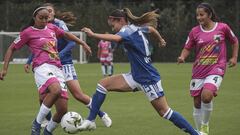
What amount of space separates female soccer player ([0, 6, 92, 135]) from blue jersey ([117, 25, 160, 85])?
45.4 inches

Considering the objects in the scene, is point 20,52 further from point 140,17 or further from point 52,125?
point 140,17

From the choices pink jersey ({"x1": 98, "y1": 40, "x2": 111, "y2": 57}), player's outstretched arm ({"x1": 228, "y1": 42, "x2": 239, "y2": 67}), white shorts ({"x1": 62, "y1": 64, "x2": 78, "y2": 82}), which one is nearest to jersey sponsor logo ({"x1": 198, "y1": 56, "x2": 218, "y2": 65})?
player's outstretched arm ({"x1": 228, "y1": 42, "x2": 239, "y2": 67})

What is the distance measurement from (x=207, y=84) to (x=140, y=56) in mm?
1388

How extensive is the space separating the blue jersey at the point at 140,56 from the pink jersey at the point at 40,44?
115 centimetres

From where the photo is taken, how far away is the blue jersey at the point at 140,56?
9.63m

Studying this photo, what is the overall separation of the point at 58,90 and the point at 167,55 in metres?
37.5

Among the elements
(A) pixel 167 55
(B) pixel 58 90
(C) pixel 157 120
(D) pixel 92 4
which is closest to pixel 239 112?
(C) pixel 157 120

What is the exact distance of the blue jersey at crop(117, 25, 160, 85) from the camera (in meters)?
9.63

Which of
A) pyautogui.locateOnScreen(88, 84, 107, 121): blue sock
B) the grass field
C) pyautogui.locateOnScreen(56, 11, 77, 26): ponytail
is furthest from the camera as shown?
pyautogui.locateOnScreen(56, 11, 77, 26): ponytail

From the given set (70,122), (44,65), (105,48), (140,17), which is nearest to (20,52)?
(105,48)

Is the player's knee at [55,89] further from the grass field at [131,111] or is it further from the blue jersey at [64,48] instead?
the blue jersey at [64,48]

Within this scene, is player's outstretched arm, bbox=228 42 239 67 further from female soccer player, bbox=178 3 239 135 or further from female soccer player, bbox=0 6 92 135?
female soccer player, bbox=0 6 92 135

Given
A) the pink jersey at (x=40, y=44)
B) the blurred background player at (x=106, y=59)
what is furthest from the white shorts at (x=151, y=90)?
the blurred background player at (x=106, y=59)

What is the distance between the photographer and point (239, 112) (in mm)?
14195
